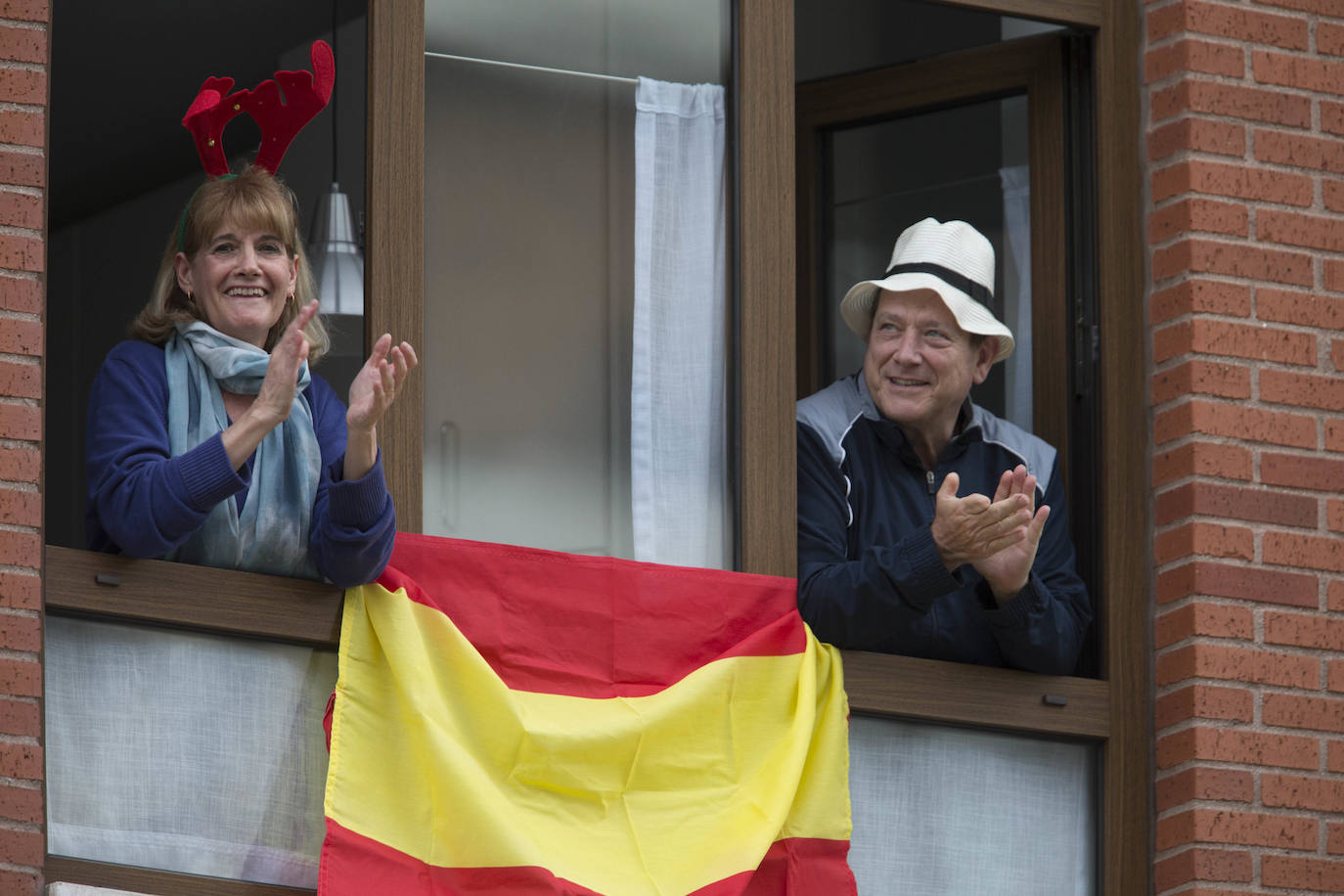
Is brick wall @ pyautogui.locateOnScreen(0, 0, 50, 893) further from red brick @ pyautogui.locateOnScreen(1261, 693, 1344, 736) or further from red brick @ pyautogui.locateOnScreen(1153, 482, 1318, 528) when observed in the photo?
red brick @ pyautogui.locateOnScreen(1261, 693, 1344, 736)

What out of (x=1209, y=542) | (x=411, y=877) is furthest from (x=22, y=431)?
(x=1209, y=542)

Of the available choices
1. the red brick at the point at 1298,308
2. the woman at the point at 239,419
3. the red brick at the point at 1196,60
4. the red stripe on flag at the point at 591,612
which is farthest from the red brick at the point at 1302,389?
the woman at the point at 239,419

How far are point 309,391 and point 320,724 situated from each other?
0.69m

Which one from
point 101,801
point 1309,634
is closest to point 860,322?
point 1309,634

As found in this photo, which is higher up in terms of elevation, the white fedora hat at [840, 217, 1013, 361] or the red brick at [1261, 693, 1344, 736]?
the white fedora hat at [840, 217, 1013, 361]

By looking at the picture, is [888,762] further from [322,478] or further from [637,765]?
[322,478]

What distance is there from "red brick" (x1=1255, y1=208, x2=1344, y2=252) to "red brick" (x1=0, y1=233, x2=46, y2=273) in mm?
2860

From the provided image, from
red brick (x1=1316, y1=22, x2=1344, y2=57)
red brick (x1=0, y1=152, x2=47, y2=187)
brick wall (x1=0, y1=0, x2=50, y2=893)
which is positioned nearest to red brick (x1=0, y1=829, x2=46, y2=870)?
brick wall (x1=0, y1=0, x2=50, y2=893)

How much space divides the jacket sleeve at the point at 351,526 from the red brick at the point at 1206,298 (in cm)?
203

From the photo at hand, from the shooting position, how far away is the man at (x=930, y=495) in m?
5.18

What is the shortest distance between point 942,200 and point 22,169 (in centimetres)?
302

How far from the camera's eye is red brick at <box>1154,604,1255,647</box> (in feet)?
18.4

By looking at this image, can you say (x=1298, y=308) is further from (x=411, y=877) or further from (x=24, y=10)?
(x=24, y=10)

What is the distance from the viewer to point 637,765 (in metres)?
5.07
